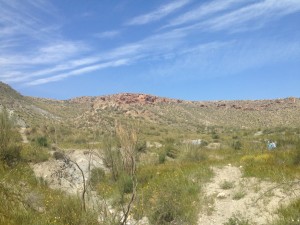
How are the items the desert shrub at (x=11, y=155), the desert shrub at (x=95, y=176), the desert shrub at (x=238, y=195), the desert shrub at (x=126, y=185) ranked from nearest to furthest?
1. the desert shrub at (x=238, y=195)
2. the desert shrub at (x=126, y=185)
3. the desert shrub at (x=95, y=176)
4. the desert shrub at (x=11, y=155)

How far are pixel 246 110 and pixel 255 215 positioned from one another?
275ft

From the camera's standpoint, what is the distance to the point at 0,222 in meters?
6.93

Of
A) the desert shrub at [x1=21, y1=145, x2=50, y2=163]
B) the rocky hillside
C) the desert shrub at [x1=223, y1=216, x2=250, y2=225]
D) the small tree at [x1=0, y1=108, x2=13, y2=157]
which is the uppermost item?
the rocky hillside

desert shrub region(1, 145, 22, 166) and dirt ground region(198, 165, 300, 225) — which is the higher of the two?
desert shrub region(1, 145, 22, 166)

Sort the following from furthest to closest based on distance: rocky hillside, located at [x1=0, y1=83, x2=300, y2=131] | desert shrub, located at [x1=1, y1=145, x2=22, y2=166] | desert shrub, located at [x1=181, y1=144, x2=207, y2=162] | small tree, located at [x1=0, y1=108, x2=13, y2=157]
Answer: rocky hillside, located at [x1=0, y1=83, x2=300, y2=131]
desert shrub, located at [x1=181, y1=144, x2=207, y2=162]
small tree, located at [x1=0, y1=108, x2=13, y2=157]
desert shrub, located at [x1=1, y1=145, x2=22, y2=166]

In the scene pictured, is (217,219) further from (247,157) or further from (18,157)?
(18,157)

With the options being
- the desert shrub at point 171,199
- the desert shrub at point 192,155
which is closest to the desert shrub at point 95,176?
the desert shrub at point 171,199

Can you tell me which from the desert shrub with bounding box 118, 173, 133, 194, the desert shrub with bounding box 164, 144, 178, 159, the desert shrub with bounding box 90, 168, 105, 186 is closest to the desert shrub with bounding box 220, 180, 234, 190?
the desert shrub with bounding box 118, 173, 133, 194

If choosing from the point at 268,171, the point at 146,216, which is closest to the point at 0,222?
the point at 146,216

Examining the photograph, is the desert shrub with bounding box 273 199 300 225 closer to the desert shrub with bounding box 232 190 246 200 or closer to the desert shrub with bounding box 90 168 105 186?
the desert shrub with bounding box 232 190 246 200

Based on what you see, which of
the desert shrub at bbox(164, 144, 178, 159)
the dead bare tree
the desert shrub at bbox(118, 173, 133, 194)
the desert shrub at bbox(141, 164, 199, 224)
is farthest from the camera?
the desert shrub at bbox(164, 144, 178, 159)

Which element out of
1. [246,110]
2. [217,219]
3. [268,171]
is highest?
[246,110]

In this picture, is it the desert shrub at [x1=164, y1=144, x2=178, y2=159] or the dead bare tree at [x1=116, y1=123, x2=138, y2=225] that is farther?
the desert shrub at [x1=164, y1=144, x2=178, y2=159]

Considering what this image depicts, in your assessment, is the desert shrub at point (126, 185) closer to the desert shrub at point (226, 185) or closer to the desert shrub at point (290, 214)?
the desert shrub at point (226, 185)
